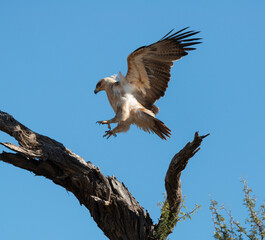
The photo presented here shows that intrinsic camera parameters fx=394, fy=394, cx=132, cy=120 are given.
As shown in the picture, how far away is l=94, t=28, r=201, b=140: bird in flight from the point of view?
6471 millimetres

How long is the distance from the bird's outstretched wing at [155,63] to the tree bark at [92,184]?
1.92 metres

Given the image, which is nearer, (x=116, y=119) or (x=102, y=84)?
(x=116, y=119)

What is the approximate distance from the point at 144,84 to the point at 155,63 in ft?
1.39

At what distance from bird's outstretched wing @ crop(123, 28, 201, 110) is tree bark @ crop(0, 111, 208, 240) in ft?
6.31

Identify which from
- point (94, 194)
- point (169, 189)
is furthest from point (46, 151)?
point (169, 189)

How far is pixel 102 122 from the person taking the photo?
6.25 metres

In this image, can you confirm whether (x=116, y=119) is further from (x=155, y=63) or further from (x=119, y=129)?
(x=155, y=63)

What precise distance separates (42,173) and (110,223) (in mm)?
1166

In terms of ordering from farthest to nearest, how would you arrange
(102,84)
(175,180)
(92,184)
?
(102,84), (92,184), (175,180)

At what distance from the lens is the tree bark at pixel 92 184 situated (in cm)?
530

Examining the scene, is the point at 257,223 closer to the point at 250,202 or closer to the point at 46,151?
the point at 250,202

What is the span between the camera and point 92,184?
536cm

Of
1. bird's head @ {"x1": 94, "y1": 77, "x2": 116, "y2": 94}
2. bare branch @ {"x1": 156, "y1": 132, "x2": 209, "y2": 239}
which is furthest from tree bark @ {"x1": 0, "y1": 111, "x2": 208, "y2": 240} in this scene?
bird's head @ {"x1": 94, "y1": 77, "x2": 116, "y2": 94}

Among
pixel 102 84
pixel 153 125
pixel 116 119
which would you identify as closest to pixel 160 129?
pixel 153 125
